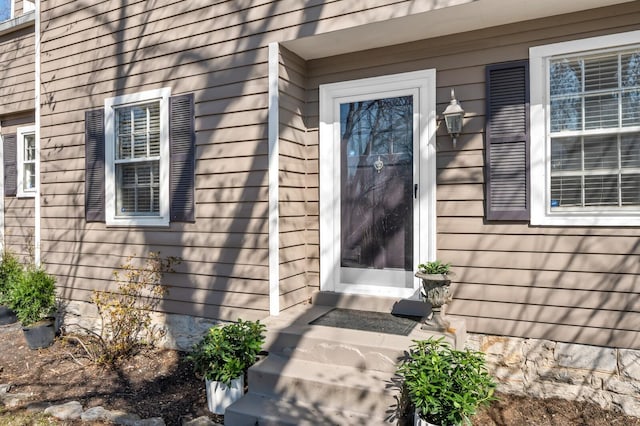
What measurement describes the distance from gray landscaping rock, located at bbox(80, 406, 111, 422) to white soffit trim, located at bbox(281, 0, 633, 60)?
323 cm

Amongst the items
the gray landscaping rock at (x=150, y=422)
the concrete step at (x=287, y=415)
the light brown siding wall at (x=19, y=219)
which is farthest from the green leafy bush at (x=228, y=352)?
the light brown siding wall at (x=19, y=219)

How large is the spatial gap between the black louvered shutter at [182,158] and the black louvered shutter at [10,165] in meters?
3.29

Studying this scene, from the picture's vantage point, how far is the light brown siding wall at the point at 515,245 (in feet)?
10.2

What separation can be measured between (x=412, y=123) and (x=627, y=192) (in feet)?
5.55

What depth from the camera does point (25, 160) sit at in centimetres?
606

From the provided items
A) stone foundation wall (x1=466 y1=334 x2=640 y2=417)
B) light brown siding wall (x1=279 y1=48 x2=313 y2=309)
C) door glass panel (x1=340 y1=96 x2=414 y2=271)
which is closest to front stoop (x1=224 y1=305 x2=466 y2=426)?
stone foundation wall (x1=466 y1=334 x2=640 y2=417)

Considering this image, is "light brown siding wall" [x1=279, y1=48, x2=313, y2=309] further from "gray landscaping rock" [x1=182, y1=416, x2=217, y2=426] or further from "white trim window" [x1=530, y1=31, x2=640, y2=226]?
"white trim window" [x1=530, y1=31, x2=640, y2=226]

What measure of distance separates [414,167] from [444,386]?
6.27 feet

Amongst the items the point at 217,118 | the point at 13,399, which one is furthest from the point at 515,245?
the point at 13,399

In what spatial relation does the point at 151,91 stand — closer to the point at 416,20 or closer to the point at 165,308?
the point at 165,308

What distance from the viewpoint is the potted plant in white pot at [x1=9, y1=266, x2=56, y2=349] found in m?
4.57

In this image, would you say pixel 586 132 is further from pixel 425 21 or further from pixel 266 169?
pixel 266 169

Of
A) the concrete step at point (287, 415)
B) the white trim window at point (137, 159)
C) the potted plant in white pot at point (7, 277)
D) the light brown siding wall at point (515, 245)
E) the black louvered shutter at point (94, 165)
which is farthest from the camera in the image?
the potted plant in white pot at point (7, 277)

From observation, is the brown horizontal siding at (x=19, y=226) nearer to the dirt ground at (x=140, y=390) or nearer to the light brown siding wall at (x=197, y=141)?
the light brown siding wall at (x=197, y=141)
